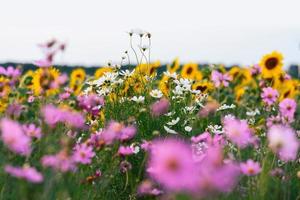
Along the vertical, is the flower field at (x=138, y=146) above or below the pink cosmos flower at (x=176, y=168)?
below

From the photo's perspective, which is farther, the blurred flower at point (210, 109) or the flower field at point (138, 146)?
the blurred flower at point (210, 109)

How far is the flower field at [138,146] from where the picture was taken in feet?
4.64

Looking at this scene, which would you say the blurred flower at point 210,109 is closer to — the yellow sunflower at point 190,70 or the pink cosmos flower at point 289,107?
the pink cosmos flower at point 289,107

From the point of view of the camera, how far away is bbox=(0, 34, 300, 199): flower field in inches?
55.6

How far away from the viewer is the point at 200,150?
3.20 metres

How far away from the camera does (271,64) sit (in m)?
5.60

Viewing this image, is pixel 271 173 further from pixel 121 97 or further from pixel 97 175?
pixel 121 97

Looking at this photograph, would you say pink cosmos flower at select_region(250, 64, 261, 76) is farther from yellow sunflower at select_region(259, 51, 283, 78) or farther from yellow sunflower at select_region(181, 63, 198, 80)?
yellow sunflower at select_region(181, 63, 198, 80)

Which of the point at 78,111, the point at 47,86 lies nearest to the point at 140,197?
the point at 78,111

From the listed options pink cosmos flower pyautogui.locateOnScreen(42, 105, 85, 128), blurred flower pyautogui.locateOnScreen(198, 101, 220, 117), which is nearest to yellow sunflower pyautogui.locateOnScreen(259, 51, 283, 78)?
blurred flower pyautogui.locateOnScreen(198, 101, 220, 117)

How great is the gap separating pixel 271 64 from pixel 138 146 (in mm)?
2329

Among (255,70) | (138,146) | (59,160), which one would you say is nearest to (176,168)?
(59,160)

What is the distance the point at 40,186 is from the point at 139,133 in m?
1.91

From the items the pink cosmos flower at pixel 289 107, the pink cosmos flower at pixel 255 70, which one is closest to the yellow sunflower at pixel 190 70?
the pink cosmos flower at pixel 255 70
